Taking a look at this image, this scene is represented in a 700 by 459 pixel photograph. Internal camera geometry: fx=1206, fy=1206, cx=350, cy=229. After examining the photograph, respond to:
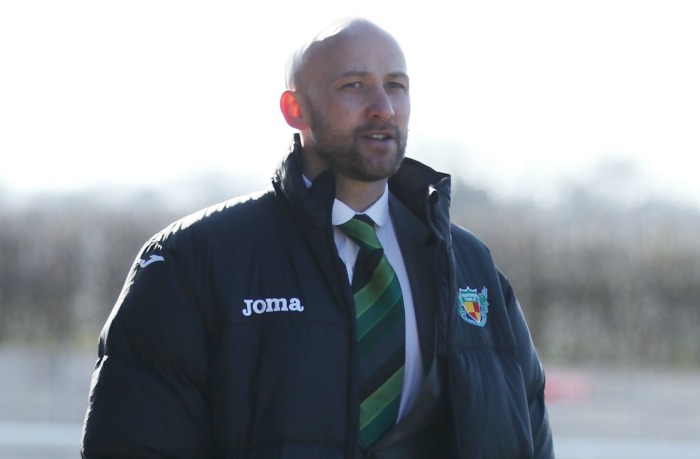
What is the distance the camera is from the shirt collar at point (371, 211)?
278cm

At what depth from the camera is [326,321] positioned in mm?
2588

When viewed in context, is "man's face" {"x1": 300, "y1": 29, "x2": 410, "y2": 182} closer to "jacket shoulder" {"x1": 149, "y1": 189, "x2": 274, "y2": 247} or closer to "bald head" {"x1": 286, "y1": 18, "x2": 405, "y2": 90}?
"bald head" {"x1": 286, "y1": 18, "x2": 405, "y2": 90}

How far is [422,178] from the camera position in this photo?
2936 mm

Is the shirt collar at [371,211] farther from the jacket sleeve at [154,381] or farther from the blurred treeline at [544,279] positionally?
the blurred treeline at [544,279]

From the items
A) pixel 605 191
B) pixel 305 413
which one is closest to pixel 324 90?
pixel 305 413

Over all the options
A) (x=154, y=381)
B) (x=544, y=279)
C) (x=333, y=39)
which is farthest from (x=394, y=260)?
(x=544, y=279)

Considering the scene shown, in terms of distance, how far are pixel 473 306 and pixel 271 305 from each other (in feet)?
1.70

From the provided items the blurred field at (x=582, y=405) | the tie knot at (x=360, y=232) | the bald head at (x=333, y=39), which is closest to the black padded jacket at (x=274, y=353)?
the tie knot at (x=360, y=232)

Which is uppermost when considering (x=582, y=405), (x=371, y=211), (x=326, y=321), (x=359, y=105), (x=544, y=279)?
(x=359, y=105)

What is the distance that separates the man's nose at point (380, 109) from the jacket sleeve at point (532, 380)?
0.58m

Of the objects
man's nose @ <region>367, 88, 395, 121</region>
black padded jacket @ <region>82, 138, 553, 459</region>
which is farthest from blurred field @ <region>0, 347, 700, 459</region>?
man's nose @ <region>367, 88, 395, 121</region>

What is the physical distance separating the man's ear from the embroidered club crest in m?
0.55

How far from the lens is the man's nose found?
2.70 metres

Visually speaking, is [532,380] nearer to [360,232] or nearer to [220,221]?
[360,232]
